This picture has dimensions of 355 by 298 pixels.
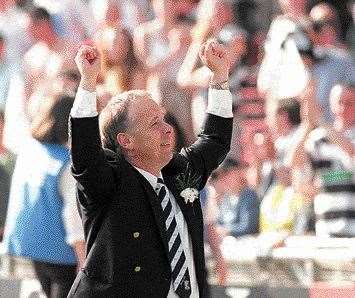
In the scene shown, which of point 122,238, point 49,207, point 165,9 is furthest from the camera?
point 165,9

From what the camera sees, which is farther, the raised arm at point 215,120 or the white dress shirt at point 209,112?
the raised arm at point 215,120

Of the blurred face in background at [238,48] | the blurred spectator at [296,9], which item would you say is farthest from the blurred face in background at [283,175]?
the blurred spectator at [296,9]

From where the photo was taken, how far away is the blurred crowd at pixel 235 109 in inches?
250

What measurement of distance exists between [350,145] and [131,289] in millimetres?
2649

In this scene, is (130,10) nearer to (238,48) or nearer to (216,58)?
(238,48)

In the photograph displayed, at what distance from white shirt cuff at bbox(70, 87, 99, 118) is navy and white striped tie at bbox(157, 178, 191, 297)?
0.42 m

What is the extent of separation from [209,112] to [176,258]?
596mm

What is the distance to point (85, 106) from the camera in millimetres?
3852

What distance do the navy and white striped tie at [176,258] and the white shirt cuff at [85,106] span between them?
0.42 m

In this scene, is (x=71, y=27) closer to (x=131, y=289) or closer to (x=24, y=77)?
(x=24, y=77)

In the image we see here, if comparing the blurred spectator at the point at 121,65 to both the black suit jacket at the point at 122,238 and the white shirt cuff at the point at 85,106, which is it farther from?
the white shirt cuff at the point at 85,106

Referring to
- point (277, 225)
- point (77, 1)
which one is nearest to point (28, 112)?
point (77, 1)

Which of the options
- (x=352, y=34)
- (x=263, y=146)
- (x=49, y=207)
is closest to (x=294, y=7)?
(x=352, y=34)

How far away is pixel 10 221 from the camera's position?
6551mm
